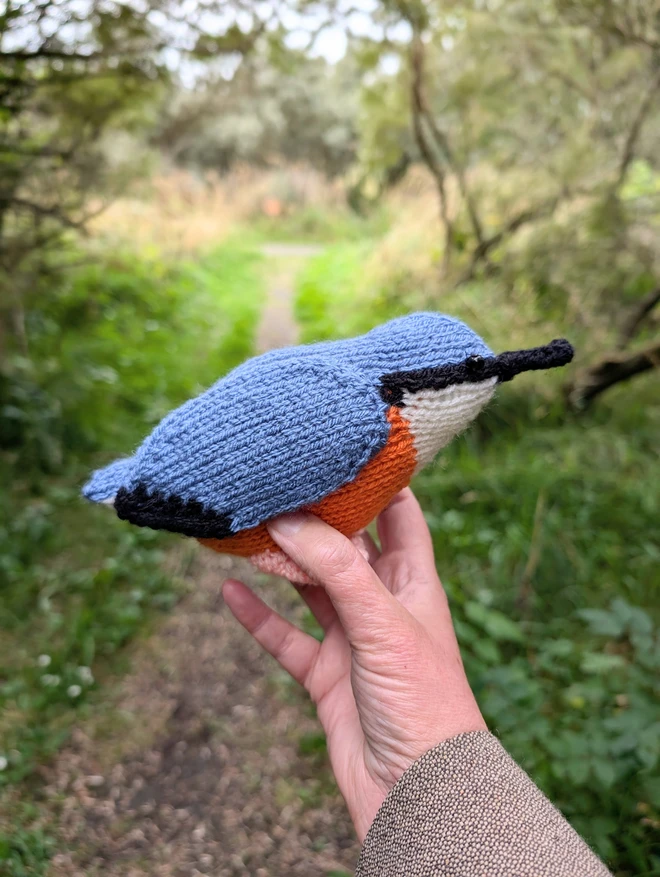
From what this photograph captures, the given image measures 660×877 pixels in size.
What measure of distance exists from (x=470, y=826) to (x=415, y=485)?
174cm

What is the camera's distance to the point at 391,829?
83 centimetres

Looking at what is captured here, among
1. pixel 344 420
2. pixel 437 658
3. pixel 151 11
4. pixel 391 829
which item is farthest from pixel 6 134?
pixel 391 829

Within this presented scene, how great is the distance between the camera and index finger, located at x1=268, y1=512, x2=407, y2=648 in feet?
3.07

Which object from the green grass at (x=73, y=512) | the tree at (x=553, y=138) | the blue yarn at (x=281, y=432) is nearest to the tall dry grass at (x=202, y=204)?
the green grass at (x=73, y=512)

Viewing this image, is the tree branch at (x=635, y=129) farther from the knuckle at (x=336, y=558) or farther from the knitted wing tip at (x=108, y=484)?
the knitted wing tip at (x=108, y=484)

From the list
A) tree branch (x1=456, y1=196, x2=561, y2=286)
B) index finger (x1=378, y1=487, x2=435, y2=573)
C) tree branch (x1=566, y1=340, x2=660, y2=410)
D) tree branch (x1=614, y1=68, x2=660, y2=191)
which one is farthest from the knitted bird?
tree branch (x1=456, y1=196, x2=561, y2=286)

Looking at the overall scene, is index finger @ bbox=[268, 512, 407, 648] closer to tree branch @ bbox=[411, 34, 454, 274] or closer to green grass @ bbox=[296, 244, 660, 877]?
green grass @ bbox=[296, 244, 660, 877]

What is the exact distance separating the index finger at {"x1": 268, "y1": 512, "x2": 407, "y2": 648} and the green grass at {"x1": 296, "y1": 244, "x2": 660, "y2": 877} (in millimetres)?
620

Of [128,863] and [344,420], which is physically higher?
[344,420]

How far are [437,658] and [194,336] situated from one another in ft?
12.9

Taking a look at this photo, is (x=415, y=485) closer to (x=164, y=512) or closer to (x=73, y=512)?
(x=73, y=512)

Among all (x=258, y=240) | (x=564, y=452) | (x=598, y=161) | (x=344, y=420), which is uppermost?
(x=598, y=161)

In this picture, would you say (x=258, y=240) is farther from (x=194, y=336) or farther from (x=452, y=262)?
(x=452, y=262)

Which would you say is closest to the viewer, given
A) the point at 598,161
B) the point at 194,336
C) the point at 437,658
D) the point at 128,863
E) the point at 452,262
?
the point at 437,658
